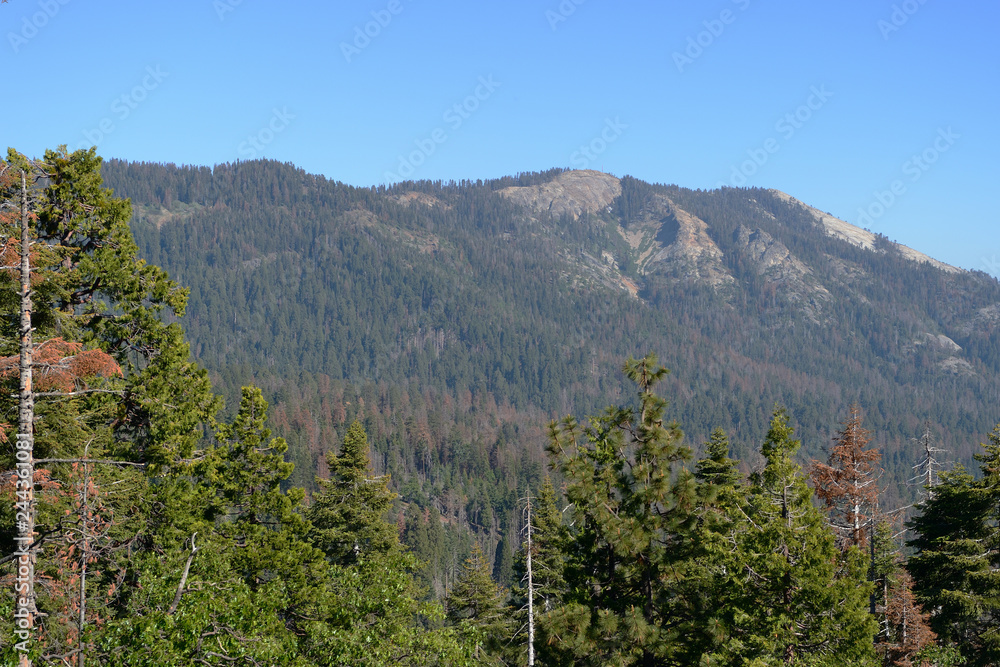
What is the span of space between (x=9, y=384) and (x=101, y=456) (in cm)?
557

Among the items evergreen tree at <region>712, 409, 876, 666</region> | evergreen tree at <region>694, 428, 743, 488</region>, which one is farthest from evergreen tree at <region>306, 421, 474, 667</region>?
evergreen tree at <region>694, 428, 743, 488</region>

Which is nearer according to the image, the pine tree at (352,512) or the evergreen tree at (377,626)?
the evergreen tree at (377,626)

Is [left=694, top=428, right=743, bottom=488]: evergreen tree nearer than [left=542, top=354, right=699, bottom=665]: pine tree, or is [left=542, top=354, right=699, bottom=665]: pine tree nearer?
[left=542, top=354, right=699, bottom=665]: pine tree

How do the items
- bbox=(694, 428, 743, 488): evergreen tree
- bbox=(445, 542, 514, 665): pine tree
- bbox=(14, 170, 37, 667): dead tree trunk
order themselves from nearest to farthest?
bbox=(14, 170, 37, 667): dead tree trunk < bbox=(694, 428, 743, 488): evergreen tree < bbox=(445, 542, 514, 665): pine tree

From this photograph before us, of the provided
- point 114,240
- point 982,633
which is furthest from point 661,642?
point 114,240

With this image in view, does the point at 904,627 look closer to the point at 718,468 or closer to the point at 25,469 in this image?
the point at 718,468

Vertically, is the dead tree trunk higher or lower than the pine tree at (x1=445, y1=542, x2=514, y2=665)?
higher

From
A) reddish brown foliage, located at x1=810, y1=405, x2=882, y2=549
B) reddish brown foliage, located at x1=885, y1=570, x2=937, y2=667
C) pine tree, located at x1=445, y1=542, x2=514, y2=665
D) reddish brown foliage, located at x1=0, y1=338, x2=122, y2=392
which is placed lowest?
pine tree, located at x1=445, y1=542, x2=514, y2=665

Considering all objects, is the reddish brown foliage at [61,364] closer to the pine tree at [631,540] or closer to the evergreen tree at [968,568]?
the pine tree at [631,540]

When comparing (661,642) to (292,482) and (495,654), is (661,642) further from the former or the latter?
(292,482)

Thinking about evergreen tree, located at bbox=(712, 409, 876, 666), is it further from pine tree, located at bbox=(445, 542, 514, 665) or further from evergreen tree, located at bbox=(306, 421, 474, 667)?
pine tree, located at bbox=(445, 542, 514, 665)

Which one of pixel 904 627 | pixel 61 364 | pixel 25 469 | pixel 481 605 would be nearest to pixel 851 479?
pixel 904 627

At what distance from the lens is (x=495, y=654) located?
1629 inches

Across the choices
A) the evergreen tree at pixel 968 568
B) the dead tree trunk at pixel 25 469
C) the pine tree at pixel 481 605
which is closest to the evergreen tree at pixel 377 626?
the dead tree trunk at pixel 25 469
